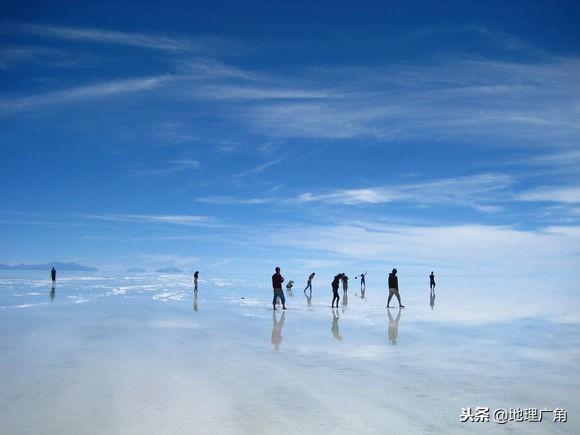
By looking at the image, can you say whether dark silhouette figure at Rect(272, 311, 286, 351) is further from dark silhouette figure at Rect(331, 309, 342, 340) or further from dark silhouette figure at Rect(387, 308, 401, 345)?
dark silhouette figure at Rect(387, 308, 401, 345)

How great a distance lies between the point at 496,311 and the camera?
23953 millimetres

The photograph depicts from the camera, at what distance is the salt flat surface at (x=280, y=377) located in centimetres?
634

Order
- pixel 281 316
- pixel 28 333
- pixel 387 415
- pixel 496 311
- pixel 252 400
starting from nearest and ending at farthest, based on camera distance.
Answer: pixel 387 415 → pixel 252 400 → pixel 28 333 → pixel 281 316 → pixel 496 311

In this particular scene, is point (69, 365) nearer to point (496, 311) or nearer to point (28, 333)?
point (28, 333)

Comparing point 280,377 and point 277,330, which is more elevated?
point 280,377

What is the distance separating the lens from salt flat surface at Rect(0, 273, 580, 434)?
20.8 ft

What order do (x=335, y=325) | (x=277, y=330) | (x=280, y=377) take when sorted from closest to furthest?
Answer: (x=280, y=377) < (x=277, y=330) < (x=335, y=325)

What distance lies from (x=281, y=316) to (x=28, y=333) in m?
10.8

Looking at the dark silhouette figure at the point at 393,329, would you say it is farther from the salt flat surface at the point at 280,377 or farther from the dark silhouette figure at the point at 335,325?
the dark silhouette figure at the point at 335,325

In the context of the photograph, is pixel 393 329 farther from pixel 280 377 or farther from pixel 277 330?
pixel 280 377

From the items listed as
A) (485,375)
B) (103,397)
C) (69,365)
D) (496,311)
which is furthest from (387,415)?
(496,311)

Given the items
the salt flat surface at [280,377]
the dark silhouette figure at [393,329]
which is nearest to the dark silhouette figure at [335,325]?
the salt flat surface at [280,377]

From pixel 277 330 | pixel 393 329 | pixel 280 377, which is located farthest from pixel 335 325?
pixel 280 377

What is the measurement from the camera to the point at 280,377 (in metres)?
8.91
